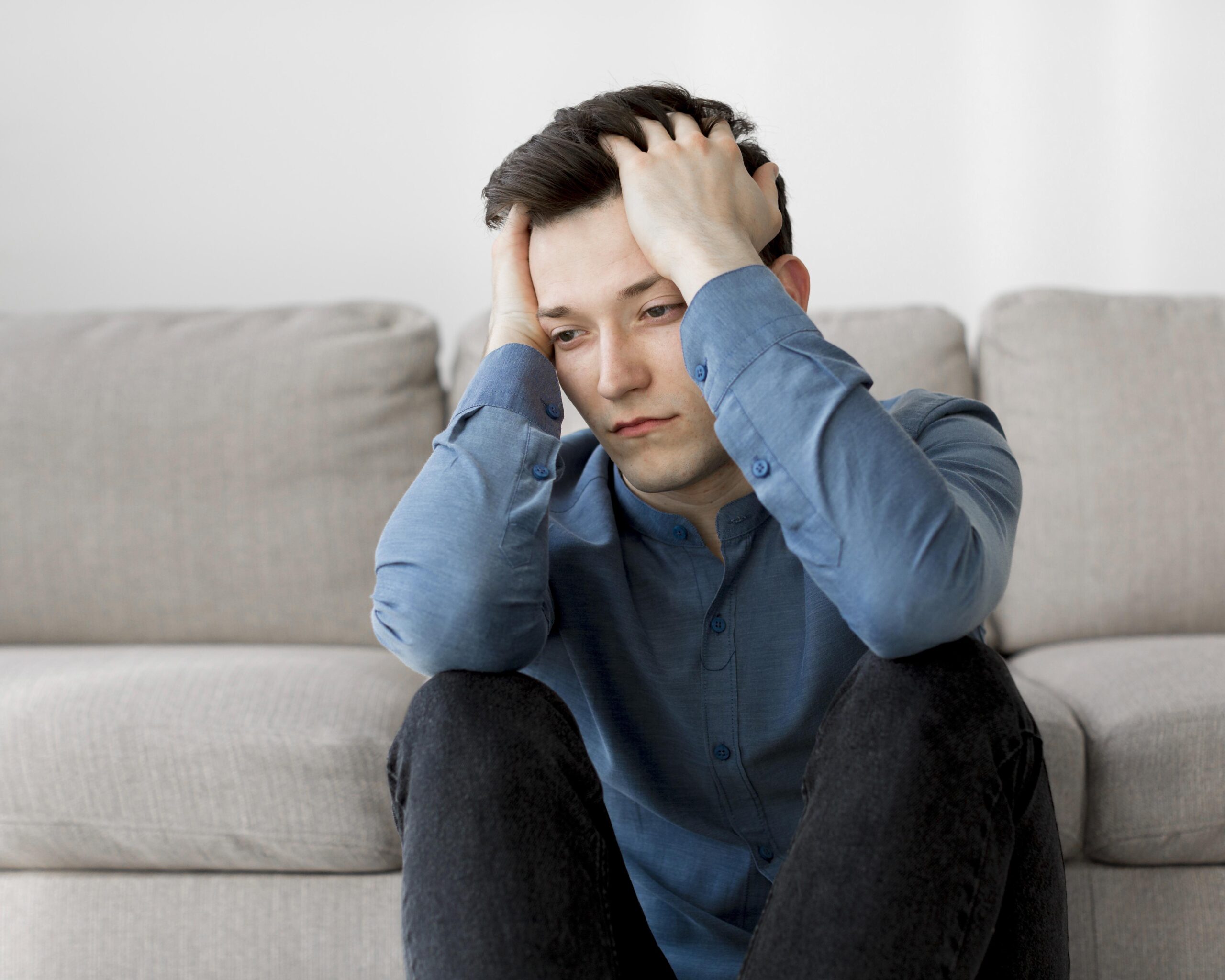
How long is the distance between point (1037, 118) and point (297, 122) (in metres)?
1.53

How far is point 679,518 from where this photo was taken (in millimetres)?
1134

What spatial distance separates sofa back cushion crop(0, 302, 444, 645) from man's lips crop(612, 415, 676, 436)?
2.55 feet

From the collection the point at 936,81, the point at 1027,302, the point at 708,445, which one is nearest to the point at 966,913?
the point at 708,445

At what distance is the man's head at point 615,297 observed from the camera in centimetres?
105

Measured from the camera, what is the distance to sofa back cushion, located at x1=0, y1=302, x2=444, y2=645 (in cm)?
170

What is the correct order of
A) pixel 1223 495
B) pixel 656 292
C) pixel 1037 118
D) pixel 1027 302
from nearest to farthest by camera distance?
pixel 656 292
pixel 1223 495
pixel 1027 302
pixel 1037 118

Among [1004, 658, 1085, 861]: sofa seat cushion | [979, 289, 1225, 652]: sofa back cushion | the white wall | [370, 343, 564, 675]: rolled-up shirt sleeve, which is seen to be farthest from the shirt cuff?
the white wall

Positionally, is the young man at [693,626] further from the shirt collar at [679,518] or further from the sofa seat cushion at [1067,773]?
the sofa seat cushion at [1067,773]

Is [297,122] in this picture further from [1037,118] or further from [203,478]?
[1037,118]

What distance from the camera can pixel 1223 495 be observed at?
1660mm

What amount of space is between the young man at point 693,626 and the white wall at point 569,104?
1.06 m

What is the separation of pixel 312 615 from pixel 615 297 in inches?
35.8

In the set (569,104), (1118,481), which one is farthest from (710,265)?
(569,104)

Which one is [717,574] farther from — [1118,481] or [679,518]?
[1118,481]
